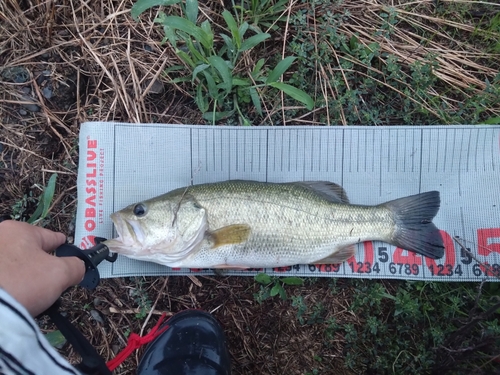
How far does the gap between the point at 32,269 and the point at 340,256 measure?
2.10m

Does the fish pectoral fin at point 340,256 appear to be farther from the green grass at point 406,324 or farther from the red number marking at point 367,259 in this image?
the green grass at point 406,324

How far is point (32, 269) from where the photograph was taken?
6.65 feet

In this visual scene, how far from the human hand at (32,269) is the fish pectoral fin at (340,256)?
174 centimetres

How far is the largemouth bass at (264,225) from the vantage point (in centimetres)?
279

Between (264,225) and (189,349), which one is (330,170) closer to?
(264,225)

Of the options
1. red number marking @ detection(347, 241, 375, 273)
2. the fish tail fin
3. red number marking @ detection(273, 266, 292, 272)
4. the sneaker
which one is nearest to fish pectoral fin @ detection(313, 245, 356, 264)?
red number marking @ detection(347, 241, 375, 273)

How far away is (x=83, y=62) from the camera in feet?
10.9

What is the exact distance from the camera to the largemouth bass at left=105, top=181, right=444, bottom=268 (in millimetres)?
2789

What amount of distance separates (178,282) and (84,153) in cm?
131

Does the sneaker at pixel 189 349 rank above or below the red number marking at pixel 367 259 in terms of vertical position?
below

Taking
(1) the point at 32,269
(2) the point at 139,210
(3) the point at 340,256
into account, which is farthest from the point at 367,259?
(1) the point at 32,269

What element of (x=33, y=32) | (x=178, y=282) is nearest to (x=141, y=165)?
(x=178, y=282)

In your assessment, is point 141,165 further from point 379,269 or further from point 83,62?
point 379,269

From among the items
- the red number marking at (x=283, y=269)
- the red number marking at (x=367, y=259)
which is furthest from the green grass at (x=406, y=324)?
the red number marking at (x=283, y=269)
